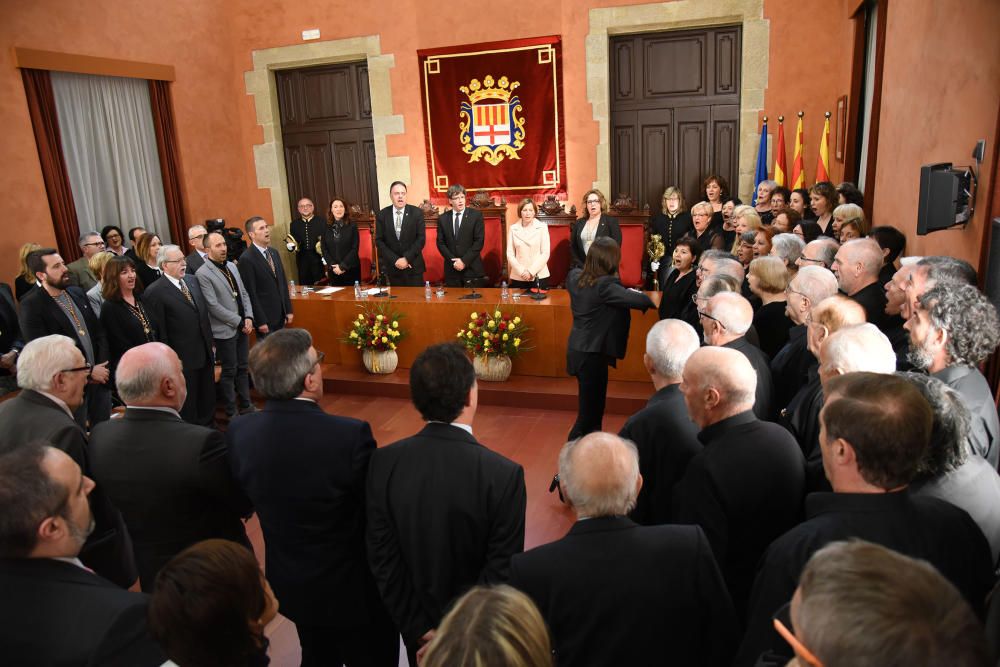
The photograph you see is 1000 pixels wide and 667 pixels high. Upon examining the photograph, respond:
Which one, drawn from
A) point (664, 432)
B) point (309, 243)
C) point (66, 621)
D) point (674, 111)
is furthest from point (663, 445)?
point (309, 243)

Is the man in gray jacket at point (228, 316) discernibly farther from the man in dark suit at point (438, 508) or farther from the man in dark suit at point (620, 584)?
the man in dark suit at point (620, 584)

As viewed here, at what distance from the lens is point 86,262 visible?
6.69 m

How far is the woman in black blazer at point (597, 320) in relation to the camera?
4031 mm

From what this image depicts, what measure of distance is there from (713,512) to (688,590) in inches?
17.1

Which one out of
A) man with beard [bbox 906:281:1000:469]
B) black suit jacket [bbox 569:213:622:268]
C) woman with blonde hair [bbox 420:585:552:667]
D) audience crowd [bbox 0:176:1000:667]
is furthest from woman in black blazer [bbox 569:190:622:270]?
woman with blonde hair [bbox 420:585:552:667]

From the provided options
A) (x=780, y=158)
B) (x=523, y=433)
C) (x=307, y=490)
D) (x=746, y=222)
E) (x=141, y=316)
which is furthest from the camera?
(x=780, y=158)

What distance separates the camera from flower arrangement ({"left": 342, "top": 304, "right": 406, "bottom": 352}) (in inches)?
241

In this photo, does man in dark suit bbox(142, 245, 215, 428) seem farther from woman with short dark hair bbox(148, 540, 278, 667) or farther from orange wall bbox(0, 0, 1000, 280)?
woman with short dark hair bbox(148, 540, 278, 667)

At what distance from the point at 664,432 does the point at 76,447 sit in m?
2.15

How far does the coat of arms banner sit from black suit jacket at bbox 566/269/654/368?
4.87 metres

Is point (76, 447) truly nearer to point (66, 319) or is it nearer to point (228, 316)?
point (66, 319)

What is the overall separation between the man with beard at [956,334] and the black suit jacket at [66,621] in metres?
2.44

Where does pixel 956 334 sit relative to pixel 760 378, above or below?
above

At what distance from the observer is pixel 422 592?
6.75ft
